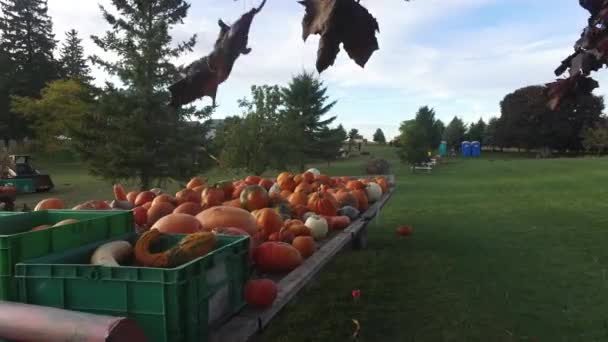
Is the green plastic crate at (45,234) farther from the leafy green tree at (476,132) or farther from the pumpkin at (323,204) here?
the leafy green tree at (476,132)

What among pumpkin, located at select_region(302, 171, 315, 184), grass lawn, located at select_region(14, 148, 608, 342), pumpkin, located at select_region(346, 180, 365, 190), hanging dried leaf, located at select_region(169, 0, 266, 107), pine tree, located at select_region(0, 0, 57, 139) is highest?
pine tree, located at select_region(0, 0, 57, 139)

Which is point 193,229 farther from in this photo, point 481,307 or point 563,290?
point 563,290

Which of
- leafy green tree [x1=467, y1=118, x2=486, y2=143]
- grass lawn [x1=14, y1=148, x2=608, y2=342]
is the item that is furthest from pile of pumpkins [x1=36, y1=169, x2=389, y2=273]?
leafy green tree [x1=467, y1=118, x2=486, y2=143]

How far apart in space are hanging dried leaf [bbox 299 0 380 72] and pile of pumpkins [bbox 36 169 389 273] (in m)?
2.05

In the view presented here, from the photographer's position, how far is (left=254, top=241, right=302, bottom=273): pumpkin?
9.22 feet

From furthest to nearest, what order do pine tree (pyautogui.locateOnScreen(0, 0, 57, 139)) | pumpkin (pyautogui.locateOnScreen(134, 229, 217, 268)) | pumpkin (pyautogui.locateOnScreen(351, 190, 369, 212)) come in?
pine tree (pyautogui.locateOnScreen(0, 0, 57, 139)) → pumpkin (pyautogui.locateOnScreen(351, 190, 369, 212)) → pumpkin (pyautogui.locateOnScreen(134, 229, 217, 268))

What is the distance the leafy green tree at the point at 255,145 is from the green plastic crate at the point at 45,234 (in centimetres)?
1430

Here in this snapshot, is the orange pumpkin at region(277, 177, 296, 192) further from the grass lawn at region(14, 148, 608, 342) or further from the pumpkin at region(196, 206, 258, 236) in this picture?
the pumpkin at region(196, 206, 258, 236)

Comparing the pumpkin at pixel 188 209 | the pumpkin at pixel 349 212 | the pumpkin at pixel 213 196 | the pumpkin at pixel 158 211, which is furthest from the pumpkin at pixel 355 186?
the pumpkin at pixel 158 211

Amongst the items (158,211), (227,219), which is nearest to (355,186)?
(158,211)

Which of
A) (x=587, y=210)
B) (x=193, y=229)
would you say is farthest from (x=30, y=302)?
(x=587, y=210)

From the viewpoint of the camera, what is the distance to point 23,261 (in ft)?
6.02

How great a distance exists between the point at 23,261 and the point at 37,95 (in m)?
58.5

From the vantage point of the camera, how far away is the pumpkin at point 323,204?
4898 millimetres
